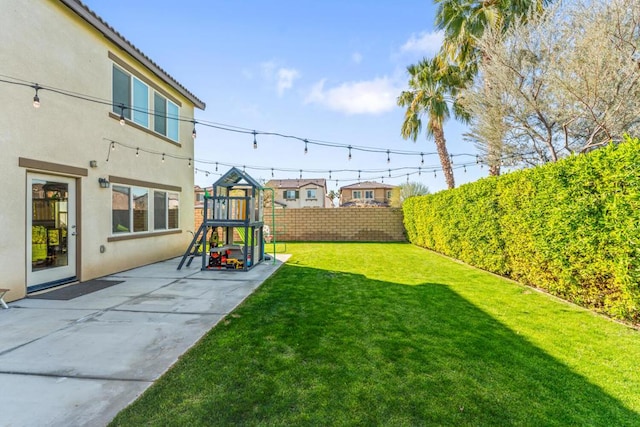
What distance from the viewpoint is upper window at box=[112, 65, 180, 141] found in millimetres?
7375

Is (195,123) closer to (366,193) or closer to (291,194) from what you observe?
(291,194)

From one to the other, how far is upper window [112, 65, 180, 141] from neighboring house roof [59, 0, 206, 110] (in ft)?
1.51

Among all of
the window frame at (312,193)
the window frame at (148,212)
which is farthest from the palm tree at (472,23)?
the window frame at (312,193)

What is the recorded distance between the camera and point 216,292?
574 centimetres

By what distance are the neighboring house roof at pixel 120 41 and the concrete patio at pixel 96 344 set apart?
521 centimetres

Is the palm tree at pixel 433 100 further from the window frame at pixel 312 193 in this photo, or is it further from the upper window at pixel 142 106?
the window frame at pixel 312 193

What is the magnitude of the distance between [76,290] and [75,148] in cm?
268

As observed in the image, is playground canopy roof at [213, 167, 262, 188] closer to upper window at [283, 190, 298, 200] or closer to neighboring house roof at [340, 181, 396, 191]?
upper window at [283, 190, 298, 200]

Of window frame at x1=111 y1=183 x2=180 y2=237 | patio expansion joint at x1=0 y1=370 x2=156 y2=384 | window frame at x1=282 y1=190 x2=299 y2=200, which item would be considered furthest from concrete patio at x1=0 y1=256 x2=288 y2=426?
window frame at x1=282 y1=190 x2=299 y2=200

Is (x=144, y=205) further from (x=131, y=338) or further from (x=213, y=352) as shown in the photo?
(x=213, y=352)

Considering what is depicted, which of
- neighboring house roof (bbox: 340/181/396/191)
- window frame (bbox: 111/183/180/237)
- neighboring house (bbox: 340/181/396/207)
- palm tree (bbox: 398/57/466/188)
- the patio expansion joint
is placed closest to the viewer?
the patio expansion joint

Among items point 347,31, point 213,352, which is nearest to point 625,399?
point 213,352

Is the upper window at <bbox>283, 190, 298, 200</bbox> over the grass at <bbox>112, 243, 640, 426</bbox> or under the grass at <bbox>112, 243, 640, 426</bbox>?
over

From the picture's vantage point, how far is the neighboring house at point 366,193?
4016cm
